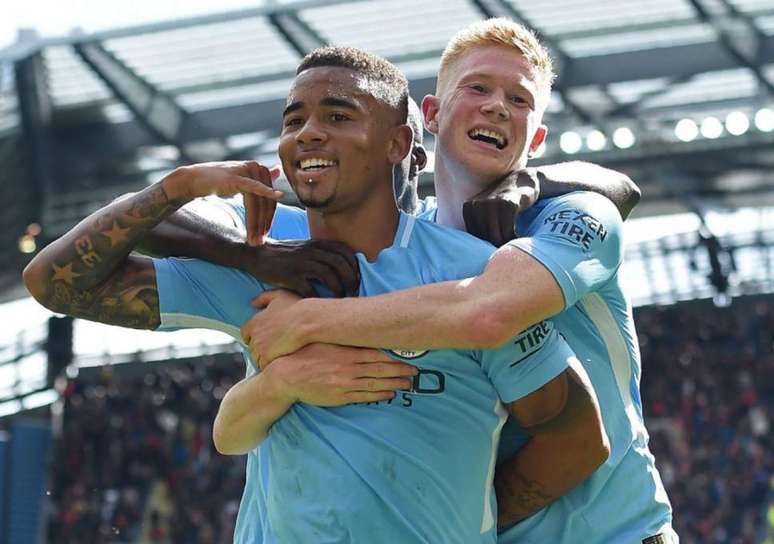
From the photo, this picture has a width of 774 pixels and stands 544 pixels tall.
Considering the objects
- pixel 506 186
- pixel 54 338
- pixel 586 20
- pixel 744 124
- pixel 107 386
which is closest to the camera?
pixel 506 186

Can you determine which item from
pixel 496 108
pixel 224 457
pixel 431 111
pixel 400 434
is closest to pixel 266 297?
pixel 400 434

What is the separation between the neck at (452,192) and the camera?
4449 mm

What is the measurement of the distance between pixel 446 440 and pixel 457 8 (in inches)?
647

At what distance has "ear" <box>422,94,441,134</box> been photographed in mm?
4703

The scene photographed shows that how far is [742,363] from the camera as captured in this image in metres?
26.4

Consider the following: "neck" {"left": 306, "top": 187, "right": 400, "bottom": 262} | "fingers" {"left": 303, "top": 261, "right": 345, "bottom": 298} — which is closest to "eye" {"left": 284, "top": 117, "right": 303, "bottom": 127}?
"neck" {"left": 306, "top": 187, "right": 400, "bottom": 262}

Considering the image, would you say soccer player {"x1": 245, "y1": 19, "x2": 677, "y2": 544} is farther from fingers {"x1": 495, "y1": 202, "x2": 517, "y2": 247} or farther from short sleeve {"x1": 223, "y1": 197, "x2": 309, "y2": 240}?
short sleeve {"x1": 223, "y1": 197, "x2": 309, "y2": 240}

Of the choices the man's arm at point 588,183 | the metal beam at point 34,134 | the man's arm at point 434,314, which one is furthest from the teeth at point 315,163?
the metal beam at point 34,134

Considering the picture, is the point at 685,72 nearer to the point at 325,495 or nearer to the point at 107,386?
the point at 107,386

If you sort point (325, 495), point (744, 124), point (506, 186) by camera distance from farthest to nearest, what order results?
point (744, 124) < point (506, 186) < point (325, 495)

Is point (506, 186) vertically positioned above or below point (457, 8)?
below

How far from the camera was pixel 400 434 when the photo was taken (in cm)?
377

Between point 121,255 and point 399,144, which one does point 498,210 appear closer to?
point 399,144

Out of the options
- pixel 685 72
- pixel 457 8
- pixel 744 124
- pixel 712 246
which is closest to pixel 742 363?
pixel 712 246
